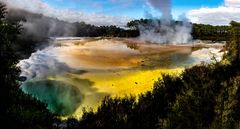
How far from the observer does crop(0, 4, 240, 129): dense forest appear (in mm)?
29344

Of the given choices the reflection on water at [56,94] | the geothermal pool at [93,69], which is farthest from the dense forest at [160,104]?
the reflection on water at [56,94]

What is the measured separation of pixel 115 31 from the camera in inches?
6156

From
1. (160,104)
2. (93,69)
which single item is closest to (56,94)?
(93,69)

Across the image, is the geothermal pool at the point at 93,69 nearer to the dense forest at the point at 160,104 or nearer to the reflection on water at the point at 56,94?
the reflection on water at the point at 56,94

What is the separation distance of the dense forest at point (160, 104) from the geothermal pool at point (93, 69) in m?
7.86

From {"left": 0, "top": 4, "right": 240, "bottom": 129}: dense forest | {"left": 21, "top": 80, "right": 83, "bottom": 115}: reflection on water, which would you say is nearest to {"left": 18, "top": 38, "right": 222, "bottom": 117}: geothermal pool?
{"left": 21, "top": 80, "right": 83, "bottom": 115}: reflection on water

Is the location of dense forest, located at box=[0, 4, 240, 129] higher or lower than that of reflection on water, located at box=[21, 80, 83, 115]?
higher

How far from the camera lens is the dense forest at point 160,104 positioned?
96.3 ft

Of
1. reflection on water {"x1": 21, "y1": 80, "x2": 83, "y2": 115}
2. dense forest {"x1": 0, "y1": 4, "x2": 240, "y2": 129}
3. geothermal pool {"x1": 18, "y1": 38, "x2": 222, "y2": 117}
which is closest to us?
dense forest {"x1": 0, "y1": 4, "x2": 240, "y2": 129}

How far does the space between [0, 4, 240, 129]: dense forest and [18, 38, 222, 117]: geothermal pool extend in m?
7.86

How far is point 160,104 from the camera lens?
43594 mm

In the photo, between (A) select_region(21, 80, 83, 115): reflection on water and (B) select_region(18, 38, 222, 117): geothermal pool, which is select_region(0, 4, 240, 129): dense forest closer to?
(B) select_region(18, 38, 222, 117): geothermal pool

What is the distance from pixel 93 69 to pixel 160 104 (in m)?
38.6

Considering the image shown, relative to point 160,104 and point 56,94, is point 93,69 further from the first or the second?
point 160,104
